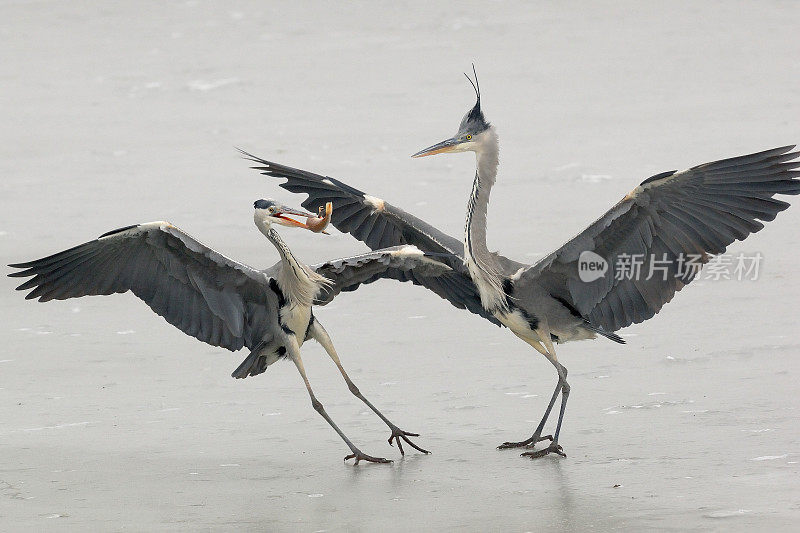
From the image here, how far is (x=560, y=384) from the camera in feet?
24.9

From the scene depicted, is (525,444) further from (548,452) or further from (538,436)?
(548,452)

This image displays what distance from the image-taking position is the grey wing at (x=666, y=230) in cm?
731

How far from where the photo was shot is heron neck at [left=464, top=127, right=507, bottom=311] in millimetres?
7859

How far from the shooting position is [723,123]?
48.1 ft

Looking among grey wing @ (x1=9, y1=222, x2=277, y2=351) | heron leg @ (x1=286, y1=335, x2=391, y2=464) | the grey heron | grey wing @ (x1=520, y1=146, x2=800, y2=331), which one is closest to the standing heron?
grey wing @ (x1=520, y1=146, x2=800, y2=331)

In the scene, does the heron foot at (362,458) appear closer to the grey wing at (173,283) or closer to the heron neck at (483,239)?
the grey wing at (173,283)

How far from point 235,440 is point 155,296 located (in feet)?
3.34

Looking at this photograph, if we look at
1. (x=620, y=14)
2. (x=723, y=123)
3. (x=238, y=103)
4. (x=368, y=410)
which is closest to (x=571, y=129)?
(x=723, y=123)

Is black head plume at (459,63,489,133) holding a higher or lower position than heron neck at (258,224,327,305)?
higher

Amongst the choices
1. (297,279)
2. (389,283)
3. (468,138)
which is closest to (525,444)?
(297,279)

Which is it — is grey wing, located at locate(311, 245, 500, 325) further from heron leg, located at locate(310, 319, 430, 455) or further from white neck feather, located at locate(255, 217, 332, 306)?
heron leg, located at locate(310, 319, 430, 455)

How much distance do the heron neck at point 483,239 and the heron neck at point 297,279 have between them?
2.91 ft

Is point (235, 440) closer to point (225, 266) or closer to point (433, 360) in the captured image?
point (225, 266)

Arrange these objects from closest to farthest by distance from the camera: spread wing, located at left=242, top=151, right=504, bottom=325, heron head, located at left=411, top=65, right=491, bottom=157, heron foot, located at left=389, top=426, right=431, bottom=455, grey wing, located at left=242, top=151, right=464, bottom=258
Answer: heron foot, located at left=389, top=426, right=431, bottom=455 < spread wing, located at left=242, top=151, right=504, bottom=325 < heron head, located at left=411, top=65, right=491, bottom=157 < grey wing, located at left=242, top=151, right=464, bottom=258
